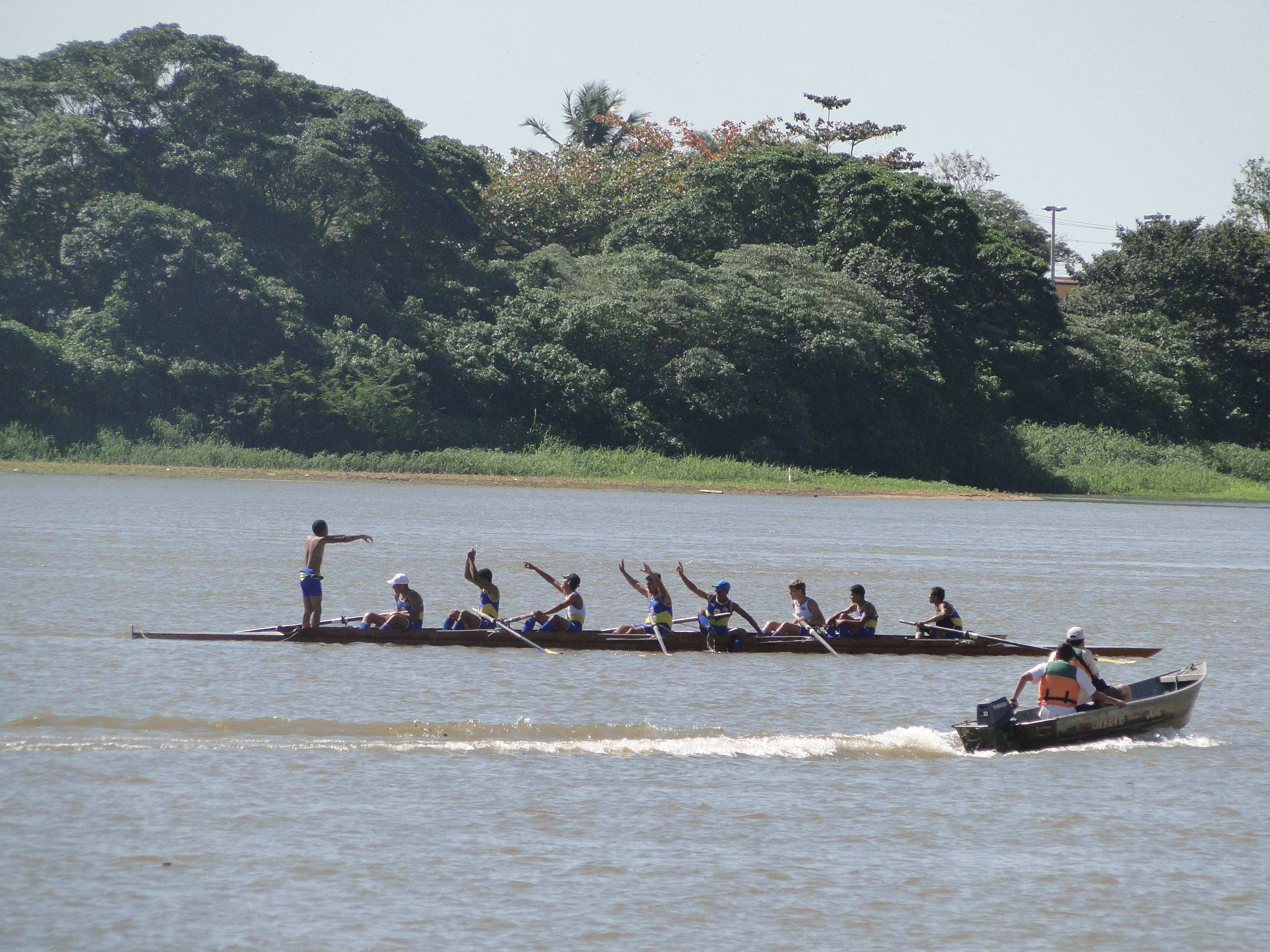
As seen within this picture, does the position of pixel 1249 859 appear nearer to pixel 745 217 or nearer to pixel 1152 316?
pixel 745 217

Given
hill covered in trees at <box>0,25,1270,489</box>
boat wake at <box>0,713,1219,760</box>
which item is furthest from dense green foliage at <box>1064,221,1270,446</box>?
boat wake at <box>0,713,1219,760</box>

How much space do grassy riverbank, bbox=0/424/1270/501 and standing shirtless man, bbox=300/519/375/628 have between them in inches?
1429

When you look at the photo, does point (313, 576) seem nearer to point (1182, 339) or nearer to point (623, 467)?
point (623, 467)

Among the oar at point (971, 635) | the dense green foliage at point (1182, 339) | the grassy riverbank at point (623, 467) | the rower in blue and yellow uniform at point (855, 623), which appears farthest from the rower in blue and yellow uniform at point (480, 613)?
the dense green foliage at point (1182, 339)

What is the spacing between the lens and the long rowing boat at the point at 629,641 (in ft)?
58.7

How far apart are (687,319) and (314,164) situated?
55.0 ft

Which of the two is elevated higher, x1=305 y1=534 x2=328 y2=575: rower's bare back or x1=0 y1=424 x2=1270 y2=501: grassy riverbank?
x1=0 y1=424 x2=1270 y2=501: grassy riverbank

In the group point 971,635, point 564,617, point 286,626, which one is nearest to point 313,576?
point 286,626

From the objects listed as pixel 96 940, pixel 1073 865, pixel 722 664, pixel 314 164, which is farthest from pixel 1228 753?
pixel 314 164

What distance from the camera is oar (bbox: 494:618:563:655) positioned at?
720 inches

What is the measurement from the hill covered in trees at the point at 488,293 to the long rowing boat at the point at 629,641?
37885mm

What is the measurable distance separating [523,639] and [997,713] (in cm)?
729

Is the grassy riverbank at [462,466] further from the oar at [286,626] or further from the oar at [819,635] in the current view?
the oar at [819,635]

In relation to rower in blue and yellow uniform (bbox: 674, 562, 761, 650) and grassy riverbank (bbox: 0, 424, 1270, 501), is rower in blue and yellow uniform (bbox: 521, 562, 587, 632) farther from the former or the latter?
grassy riverbank (bbox: 0, 424, 1270, 501)
